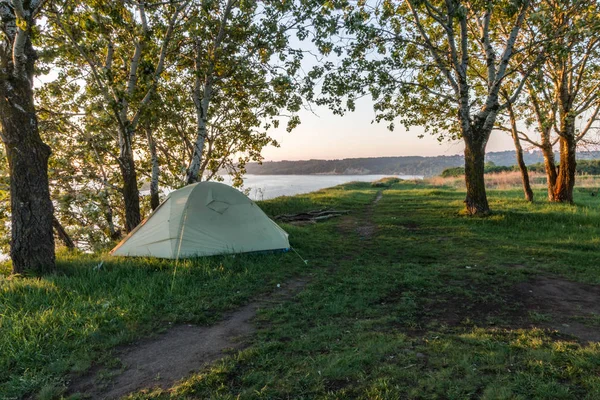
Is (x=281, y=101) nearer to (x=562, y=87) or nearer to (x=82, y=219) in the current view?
(x=82, y=219)

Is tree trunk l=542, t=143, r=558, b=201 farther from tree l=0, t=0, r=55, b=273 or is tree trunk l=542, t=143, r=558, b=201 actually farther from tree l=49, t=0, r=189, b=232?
tree l=0, t=0, r=55, b=273

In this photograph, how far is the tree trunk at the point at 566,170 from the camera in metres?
14.5

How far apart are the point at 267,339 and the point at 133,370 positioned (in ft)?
5.19

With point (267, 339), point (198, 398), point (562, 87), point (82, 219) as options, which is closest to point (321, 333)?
point (267, 339)

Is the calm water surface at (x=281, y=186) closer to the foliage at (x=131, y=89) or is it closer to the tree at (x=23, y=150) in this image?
the foliage at (x=131, y=89)

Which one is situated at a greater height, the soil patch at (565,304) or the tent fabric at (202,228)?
the tent fabric at (202,228)

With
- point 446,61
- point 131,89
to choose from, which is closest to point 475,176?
point 446,61

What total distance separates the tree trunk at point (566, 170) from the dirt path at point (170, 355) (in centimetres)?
1608

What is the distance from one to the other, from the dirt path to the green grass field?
0.58 feet

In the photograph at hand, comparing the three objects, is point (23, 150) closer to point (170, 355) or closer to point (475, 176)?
point (170, 355)

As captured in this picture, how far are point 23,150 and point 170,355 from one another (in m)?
5.15

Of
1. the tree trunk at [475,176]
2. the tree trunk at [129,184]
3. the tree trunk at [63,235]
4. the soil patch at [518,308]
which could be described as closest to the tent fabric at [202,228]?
the tree trunk at [129,184]

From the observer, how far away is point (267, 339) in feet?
14.2

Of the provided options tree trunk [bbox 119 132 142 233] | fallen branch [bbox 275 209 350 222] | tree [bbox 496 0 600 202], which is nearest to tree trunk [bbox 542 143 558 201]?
tree [bbox 496 0 600 202]
